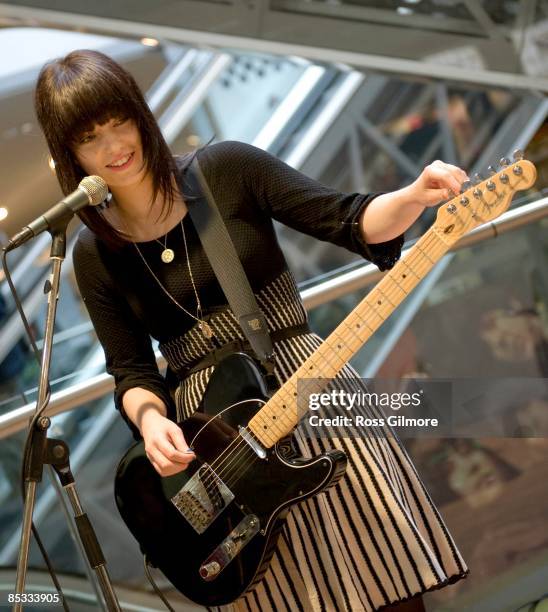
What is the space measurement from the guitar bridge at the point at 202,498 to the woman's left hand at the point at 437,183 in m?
0.64

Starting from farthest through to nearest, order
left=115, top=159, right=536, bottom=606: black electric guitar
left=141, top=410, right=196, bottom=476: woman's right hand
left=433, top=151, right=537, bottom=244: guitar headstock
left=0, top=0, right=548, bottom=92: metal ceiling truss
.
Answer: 1. left=0, top=0, right=548, bottom=92: metal ceiling truss
2. left=141, top=410, right=196, bottom=476: woman's right hand
3. left=115, top=159, right=536, bottom=606: black electric guitar
4. left=433, top=151, right=537, bottom=244: guitar headstock

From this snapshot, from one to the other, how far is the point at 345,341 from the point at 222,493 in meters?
0.37

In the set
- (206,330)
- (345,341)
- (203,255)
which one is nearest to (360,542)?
(345,341)

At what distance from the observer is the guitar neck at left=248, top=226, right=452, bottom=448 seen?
1.57 metres

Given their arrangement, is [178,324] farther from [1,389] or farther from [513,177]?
[1,389]

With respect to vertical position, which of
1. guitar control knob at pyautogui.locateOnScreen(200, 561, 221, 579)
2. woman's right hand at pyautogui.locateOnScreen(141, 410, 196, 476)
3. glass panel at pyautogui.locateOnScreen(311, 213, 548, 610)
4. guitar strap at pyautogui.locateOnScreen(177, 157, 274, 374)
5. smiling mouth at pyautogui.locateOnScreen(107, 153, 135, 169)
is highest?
smiling mouth at pyautogui.locateOnScreen(107, 153, 135, 169)

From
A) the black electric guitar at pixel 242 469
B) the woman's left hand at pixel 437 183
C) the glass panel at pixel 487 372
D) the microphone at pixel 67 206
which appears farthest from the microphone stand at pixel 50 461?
the glass panel at pixel 487 372

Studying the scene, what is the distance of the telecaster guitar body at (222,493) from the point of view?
1677 mm

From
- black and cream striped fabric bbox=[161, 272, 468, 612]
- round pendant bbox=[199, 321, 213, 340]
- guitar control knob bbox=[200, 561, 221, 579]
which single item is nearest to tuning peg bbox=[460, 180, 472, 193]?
black and cream striped fabric bbox=[161, 272, 468, 612]

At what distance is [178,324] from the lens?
6.13 ft

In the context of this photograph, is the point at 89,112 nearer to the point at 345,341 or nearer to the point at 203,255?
the point at 203,255

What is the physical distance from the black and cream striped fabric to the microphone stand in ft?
0.94

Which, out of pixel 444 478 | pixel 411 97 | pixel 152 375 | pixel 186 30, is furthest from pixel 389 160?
pixel 152 375

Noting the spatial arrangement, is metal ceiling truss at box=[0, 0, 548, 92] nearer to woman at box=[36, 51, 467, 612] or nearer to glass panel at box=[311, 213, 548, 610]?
glass panel at box=[311, 213, 548, 610]
